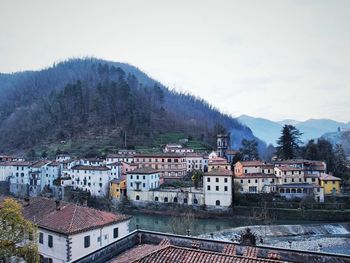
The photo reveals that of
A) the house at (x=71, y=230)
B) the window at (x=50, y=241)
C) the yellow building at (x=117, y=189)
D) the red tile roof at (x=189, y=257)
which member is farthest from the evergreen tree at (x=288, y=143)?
the red tile roof at (x=189, y=257)

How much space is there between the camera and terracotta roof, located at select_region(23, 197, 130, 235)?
19062mm

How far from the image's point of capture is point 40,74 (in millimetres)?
183375

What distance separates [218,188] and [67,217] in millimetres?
32279

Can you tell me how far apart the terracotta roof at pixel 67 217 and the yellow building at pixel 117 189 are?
33.7 metres

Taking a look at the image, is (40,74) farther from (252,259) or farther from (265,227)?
(252,259)

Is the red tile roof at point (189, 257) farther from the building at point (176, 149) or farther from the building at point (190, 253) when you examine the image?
the building at point (176, 149)

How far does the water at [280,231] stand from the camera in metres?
34.2

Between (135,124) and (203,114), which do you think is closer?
(135,124)

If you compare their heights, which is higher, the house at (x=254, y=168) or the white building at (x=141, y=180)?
the house at (x=254, y=168)

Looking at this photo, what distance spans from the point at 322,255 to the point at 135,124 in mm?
94866

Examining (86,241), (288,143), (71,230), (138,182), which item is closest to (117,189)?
(138,182)

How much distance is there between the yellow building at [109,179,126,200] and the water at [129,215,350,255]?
440 inches

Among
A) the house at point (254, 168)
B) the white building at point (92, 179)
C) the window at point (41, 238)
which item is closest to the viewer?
the window at point (41, 238)

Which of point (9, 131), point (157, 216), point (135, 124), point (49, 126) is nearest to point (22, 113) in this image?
point (9, 131)
